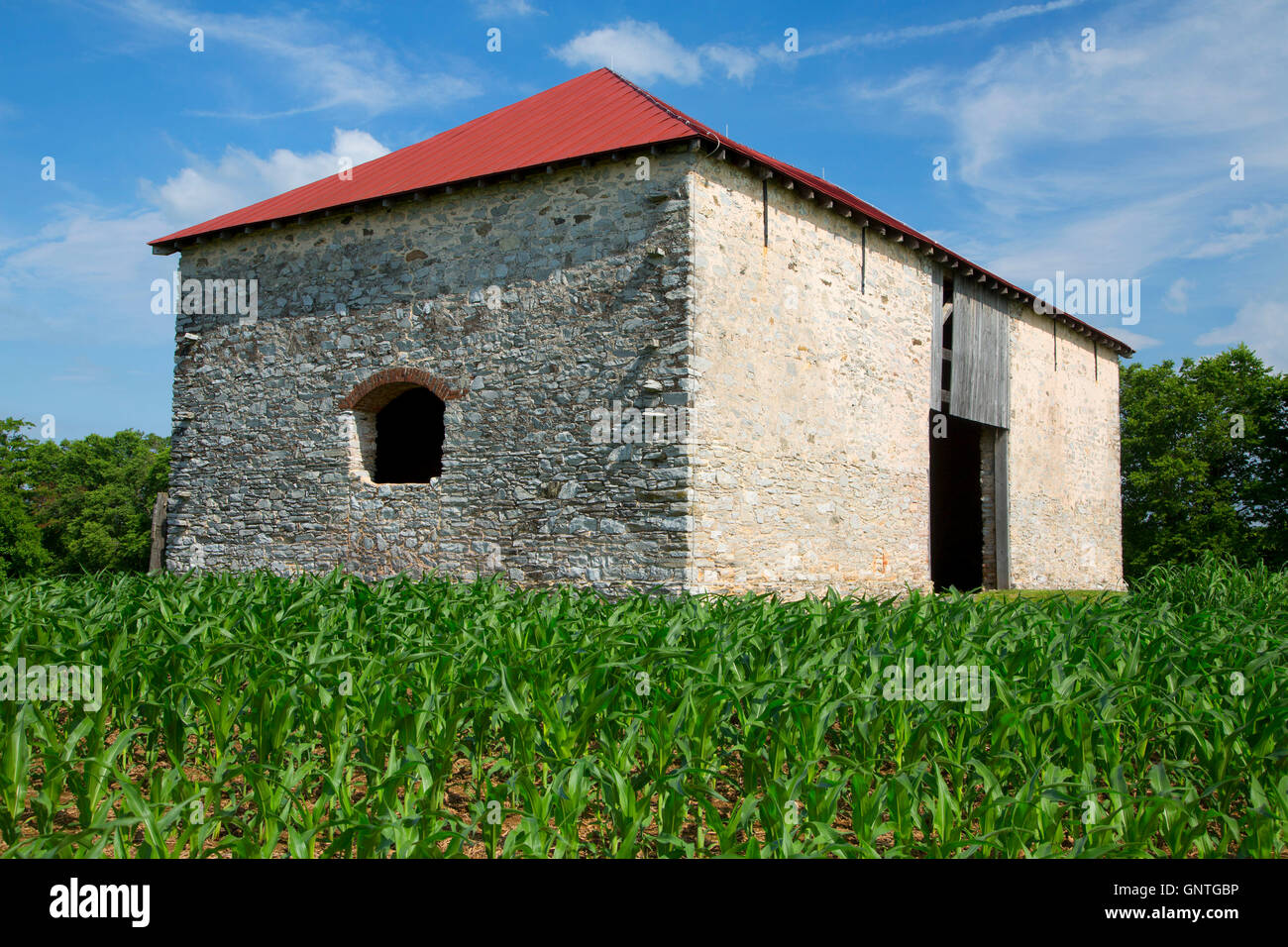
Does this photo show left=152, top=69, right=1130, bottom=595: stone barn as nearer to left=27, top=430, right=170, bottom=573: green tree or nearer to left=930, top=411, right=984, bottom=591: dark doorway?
left=930, top=411, right=984, bottom=591: dark doorway

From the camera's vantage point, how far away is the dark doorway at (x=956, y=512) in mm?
17344

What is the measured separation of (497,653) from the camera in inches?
187

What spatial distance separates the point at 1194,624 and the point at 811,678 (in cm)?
335

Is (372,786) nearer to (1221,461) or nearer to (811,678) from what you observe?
(811,678)

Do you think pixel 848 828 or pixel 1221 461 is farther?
pixel 1221 461

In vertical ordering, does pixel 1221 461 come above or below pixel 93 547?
above

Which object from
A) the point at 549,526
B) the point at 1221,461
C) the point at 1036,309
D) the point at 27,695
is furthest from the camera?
the point at 1221,461

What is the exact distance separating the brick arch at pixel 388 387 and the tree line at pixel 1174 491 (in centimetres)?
1753

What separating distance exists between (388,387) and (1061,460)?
11.8 meters

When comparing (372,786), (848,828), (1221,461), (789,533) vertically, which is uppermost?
(1221,461)

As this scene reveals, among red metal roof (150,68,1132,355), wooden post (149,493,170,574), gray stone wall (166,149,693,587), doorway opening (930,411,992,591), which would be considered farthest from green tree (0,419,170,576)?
doorway opening (930,411,992,591)

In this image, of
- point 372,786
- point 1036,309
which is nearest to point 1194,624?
point 372,786

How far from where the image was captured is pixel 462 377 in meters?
10.6

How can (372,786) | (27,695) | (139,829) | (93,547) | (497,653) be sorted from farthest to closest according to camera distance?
(93,547) < (497,653) < (27,695) < (139,829) < (372,786)
